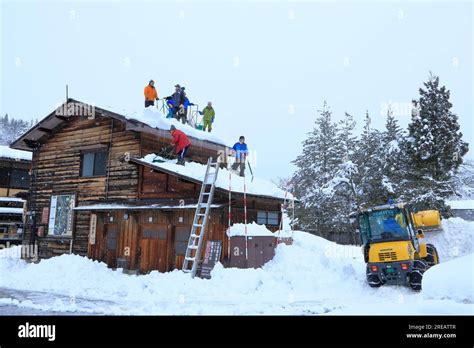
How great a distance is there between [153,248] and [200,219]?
2.89 meters

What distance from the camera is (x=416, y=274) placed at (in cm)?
1180

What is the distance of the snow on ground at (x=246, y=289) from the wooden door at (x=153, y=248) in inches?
43.8

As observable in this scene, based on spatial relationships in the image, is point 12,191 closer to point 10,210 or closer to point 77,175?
point 10,210

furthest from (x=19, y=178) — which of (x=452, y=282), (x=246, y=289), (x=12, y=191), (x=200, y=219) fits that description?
(x=452, y=282)

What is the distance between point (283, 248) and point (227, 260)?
2384mm

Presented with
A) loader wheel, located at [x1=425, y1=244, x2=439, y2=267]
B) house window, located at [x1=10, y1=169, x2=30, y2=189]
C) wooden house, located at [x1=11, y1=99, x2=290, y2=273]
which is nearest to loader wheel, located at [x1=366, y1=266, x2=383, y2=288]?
loader wheel, located at [x1=425, y1=244, x2=439, y2=267]

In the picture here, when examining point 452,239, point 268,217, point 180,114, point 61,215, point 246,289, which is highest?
point 180,114

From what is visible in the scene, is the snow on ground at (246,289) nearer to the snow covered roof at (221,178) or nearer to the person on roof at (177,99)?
the snow covered roof at (221,178)

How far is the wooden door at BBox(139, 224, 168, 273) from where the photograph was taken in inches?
636

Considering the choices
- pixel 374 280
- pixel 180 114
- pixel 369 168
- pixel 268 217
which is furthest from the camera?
pixel 369 168

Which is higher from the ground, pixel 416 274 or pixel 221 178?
pixel 221 178

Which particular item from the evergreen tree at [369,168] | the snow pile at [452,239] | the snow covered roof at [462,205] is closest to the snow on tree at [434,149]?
the evergreen tree at [369,168]
